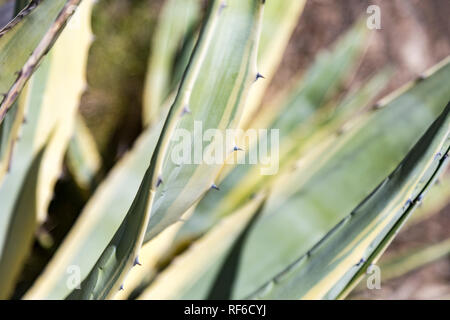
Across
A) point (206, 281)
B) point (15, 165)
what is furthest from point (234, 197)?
point (15, 165)

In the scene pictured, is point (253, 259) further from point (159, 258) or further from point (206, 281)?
point (159, 258)

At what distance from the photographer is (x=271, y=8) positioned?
3.26ft

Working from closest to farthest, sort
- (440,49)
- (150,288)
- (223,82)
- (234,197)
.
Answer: (223,82) → (150,288) → (234,197) → (440,49)

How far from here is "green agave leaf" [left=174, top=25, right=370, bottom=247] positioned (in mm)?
926

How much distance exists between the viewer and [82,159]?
953mm

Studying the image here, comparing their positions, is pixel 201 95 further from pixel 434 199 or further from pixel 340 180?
pixel 434 199

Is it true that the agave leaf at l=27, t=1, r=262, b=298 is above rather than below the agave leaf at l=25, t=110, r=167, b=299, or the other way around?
above

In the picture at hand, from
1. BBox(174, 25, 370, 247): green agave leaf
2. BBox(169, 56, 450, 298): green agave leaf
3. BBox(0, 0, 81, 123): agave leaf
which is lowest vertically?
BBox(174, 25, 370, 247): green agave leaf

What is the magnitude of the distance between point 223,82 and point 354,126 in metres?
0.34

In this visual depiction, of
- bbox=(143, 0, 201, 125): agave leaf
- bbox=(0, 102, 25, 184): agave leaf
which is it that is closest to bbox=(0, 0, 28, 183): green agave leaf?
bbox=(0, 102, 25, 184): agave leaf

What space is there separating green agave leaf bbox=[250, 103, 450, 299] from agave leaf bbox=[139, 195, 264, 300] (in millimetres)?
134

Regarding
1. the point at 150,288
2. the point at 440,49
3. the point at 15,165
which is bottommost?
the point at 440,49

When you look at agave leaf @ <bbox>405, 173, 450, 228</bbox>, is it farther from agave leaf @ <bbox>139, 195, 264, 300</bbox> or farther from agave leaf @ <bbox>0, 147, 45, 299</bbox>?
agave leaf @ <bbox>0, 147, 45, 299</bbox>
